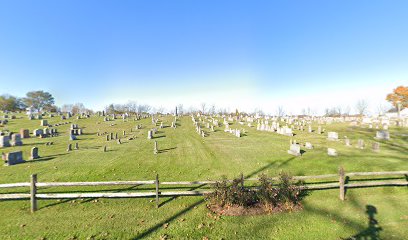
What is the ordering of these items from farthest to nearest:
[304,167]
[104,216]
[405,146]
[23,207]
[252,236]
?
[405,146]
[304,167]
[23,207]
[104,216]
[252,236]

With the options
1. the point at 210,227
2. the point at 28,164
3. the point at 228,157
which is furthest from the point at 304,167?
the point at 28,164

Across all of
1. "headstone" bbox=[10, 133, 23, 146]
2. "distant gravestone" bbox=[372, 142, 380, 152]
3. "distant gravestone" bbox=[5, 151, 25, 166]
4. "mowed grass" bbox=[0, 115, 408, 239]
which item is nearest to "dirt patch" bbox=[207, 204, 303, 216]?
"mowed grass" bbox=[0, 115, 408, 239]

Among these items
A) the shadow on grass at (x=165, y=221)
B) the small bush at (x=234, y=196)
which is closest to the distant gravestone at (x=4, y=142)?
the shadow on grass at (x=165, y=221)

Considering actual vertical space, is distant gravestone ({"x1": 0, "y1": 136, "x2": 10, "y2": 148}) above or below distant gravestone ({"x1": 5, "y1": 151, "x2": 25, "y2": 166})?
above

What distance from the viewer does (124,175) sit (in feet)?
45.9

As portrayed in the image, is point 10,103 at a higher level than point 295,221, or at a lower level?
higher

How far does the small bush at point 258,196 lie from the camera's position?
29.8 ft

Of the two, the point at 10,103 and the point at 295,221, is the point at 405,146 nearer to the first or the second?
the point at 295,221

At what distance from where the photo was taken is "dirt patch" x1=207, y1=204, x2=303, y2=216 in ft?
28.8

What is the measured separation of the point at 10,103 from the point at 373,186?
10490 cm

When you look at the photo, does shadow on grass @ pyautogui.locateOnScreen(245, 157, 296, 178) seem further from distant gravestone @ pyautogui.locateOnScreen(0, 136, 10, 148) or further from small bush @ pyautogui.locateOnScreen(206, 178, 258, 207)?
distant gravestone @ pyautogui.locateOnScreen(0, 136, 10, 148)

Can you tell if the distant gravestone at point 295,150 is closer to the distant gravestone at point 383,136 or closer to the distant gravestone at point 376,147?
the distant gravestone at point 376,147

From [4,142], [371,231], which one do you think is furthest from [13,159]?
[371,231]

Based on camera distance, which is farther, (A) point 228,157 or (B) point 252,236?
(A) point 228,157
